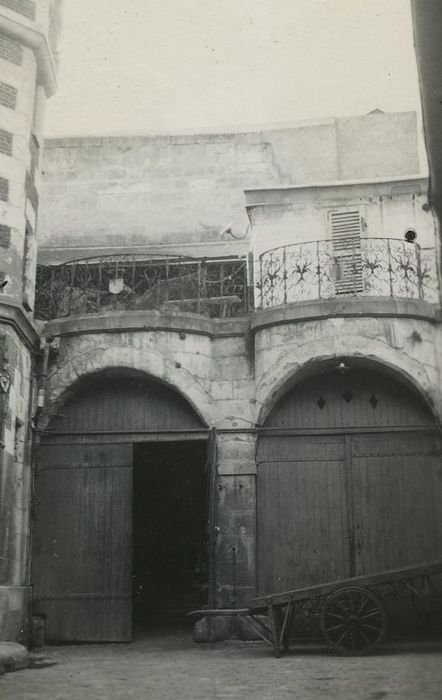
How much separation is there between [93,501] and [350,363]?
428 centimetres

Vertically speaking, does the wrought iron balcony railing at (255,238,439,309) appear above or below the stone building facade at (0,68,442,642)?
above

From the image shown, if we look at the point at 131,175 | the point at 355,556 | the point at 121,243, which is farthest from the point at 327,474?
the point at 131,175

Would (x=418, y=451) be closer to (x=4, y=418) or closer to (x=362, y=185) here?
(x=362, y=185)

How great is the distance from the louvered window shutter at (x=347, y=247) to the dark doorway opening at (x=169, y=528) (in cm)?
527

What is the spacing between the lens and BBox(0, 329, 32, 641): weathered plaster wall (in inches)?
447

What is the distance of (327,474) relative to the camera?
13.0 metres

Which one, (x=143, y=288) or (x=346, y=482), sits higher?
(x=143, y=288)

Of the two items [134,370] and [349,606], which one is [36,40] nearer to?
[134,370]

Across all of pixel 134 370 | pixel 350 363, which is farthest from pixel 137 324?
pixel 350 363

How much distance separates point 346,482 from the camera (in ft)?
42.4

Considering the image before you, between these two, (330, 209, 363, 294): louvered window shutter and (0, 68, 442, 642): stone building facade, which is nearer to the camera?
(0, 68, 442, 642): stone building facade

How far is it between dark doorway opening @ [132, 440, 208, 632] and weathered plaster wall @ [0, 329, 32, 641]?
18.0 ft

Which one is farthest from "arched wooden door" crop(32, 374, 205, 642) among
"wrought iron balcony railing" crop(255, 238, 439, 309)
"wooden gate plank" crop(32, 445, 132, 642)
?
"wrought iron balcony railing" crop(255, 238, 439, 309)

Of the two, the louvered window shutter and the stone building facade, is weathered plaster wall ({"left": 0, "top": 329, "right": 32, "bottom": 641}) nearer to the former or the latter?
the stone building facade
